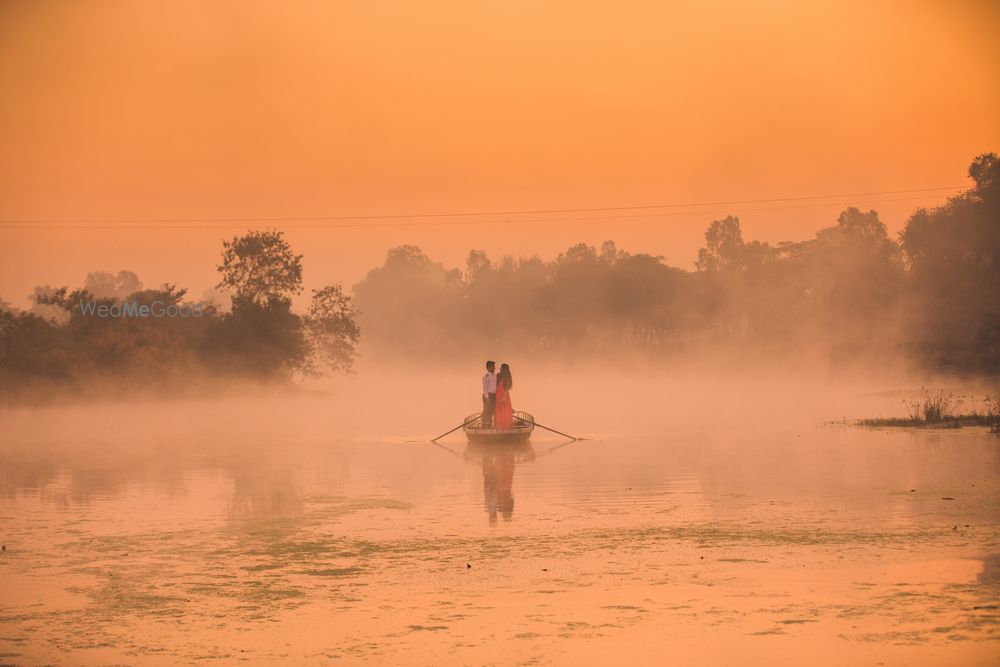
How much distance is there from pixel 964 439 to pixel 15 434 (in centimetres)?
3199

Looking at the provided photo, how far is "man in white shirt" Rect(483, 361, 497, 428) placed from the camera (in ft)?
116

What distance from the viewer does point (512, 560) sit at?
15219mm

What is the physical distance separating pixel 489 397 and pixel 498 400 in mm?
1157

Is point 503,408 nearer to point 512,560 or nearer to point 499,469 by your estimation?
point 499,469

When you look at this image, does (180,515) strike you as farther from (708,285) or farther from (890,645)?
(708,285)

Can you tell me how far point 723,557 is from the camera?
15.1m

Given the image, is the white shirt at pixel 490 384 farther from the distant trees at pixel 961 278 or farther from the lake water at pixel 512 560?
the distant trees at pixel 961 278

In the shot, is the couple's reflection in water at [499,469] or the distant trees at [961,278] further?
the distant trees at [961,278]

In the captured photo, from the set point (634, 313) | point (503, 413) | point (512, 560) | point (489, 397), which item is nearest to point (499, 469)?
point (503, 413)

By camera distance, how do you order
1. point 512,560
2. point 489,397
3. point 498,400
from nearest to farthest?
point 512,560 < point 498,400 < point 489,397

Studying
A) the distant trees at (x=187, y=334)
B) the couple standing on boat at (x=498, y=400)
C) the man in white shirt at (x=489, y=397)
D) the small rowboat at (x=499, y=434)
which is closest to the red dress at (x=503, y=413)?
the couple standing on boat at (x=498, y=400)

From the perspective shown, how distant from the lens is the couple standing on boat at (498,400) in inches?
1355

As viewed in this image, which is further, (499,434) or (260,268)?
(260,268)

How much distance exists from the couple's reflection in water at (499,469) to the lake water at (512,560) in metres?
0.15
